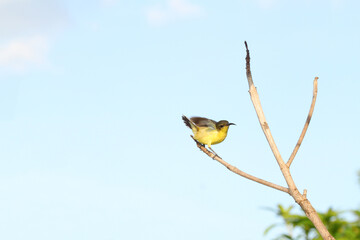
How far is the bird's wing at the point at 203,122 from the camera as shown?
351 inches

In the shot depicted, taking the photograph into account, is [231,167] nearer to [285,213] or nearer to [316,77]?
[316,77]

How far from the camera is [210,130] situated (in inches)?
375

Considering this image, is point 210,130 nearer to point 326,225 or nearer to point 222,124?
point 222,124

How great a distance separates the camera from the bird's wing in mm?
8922

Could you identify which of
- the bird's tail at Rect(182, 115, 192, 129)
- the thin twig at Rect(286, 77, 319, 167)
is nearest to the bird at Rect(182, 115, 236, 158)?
the bird's tail at Rect(182, 115, 192, 129)

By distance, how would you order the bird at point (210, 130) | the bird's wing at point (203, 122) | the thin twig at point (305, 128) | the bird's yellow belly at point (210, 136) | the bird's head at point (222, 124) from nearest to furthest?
1. the thin twig at point (305, 128)
2. the bird's wing at point (203, 122)
3. the bird at point (210, 130)
4. the bird's head at point (222, 124)
5. the bird's yellow belly at point (210, 136)

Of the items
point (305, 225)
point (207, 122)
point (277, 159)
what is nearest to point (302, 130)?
point (277, 159)

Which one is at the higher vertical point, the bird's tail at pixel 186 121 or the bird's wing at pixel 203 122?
the bird's tail at pixel 186 121

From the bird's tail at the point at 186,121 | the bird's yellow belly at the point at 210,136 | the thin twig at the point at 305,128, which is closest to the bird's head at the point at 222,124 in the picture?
the bird's yellow belly at the point at 210,136

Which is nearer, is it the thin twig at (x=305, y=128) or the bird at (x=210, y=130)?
the thin twig at (x=305, y=128)

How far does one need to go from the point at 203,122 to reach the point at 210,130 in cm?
40

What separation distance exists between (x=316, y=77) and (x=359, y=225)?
11.1 m

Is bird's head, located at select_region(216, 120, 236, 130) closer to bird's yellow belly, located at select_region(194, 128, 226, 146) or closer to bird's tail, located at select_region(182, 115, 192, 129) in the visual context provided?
bird's yellow belly, located at select_region(194, 128, 226, 146)

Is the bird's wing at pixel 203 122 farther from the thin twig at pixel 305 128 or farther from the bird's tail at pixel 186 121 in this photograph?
the thin twig at pixel 305 128
